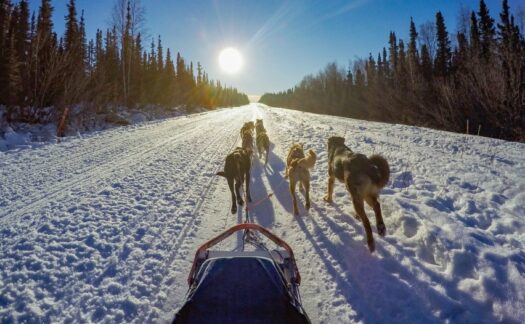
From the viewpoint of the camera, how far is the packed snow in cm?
260

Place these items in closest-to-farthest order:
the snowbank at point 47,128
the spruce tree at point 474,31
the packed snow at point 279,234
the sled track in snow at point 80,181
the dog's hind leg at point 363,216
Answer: the packed snow at point 279,234
the dog's hind leg at point 363,216
the sled track in snow at point 80,181
the snowbank at point 47,128
the spruce tree at point 474,31

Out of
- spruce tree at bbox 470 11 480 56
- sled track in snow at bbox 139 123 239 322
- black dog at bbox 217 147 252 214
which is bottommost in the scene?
sled track in snow at bbox 139 123 239 322

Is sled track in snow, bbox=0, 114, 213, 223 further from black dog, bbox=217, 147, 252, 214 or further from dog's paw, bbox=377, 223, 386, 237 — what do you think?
dog's paw, bbox=377, 223, 386, 237

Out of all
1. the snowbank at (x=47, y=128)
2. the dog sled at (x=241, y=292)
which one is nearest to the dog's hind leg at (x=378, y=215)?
the dog sled at (x=241, y=292)

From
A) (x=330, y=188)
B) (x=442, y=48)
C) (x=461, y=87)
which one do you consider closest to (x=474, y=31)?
(x=442, y=48)

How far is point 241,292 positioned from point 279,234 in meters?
2.29

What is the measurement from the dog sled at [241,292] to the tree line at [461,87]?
14177 millimetres

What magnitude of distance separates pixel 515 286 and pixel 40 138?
15.7 meters

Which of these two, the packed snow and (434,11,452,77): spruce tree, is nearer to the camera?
the packed snow

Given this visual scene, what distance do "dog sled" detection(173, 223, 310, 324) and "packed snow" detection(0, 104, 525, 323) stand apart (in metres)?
0.85

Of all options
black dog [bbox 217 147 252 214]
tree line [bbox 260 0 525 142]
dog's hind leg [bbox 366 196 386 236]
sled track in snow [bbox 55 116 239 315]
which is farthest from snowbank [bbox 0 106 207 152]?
tree line [bbox 260 0 525 142]

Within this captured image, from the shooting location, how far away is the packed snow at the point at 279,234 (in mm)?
2596

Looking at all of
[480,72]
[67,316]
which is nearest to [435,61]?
[480,72]

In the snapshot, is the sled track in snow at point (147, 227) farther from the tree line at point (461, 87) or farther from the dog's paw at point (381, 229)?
the tree line at point (461, 87)
